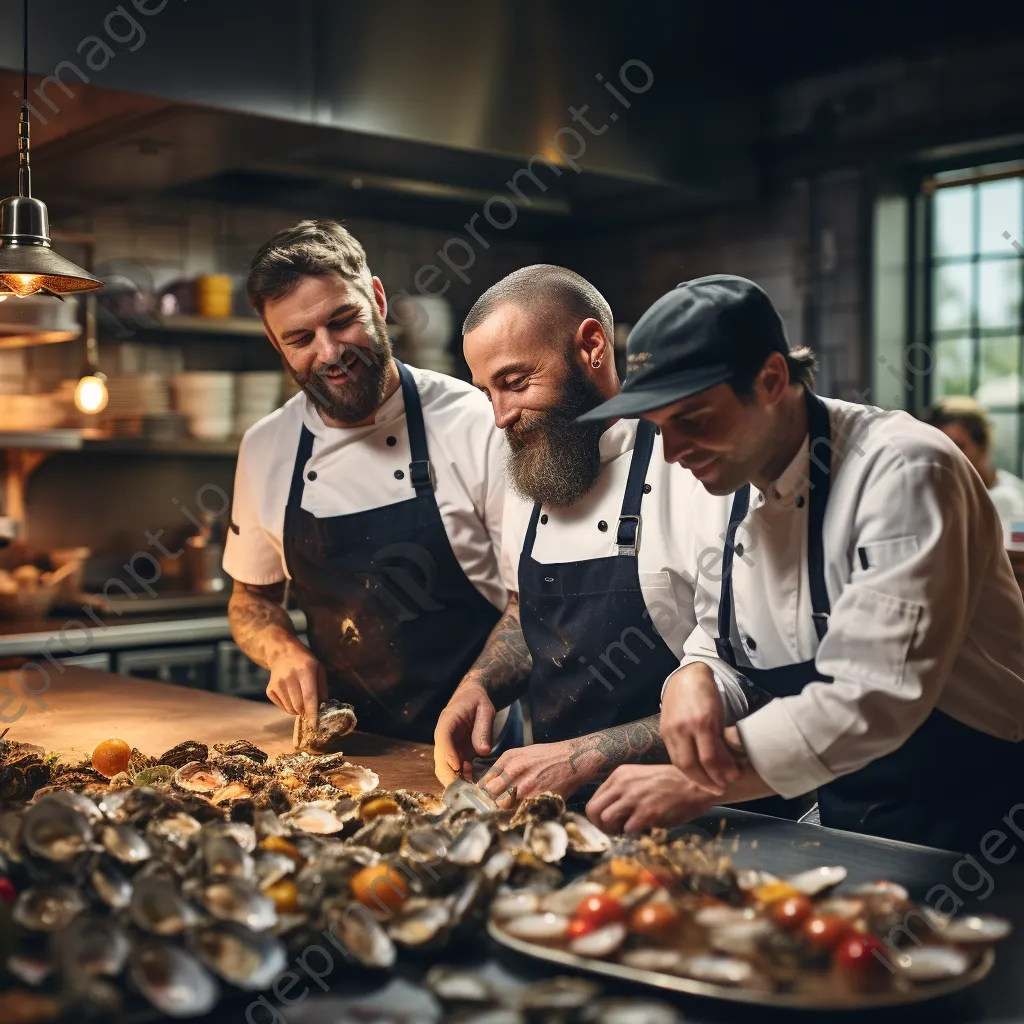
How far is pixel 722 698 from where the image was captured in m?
1.62

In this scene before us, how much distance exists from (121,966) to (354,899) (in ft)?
0.81

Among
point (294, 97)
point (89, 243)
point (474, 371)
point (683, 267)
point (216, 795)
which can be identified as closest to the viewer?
point (216, 795)

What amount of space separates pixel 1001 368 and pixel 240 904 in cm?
412

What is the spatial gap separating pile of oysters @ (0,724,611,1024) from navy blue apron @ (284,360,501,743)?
85 centimetres

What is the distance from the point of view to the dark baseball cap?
1.50m

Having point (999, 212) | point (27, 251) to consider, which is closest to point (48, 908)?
point (27, 251)

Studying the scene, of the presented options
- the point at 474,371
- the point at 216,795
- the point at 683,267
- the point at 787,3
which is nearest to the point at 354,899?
the point at 216,795

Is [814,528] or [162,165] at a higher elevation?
[162,165]

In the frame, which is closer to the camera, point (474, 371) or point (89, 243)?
point (474, 371)

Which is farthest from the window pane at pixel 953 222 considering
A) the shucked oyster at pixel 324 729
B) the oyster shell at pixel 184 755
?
the oyster shell at pixel 184 755

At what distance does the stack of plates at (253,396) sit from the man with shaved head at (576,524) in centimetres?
268

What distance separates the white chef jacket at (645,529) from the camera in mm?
2014

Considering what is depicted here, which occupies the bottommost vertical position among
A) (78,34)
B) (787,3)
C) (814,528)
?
(814,528)

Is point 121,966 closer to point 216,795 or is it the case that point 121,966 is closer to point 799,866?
point 216,795
